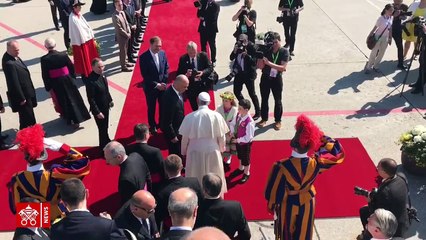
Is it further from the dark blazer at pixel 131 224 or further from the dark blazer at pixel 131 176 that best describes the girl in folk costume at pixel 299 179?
the dark blazer at pixel 131 224

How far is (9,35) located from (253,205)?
10.5 meters

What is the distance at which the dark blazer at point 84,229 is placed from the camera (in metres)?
5.01

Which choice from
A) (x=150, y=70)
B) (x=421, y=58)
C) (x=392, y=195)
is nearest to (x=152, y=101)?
(x=150, y=70)

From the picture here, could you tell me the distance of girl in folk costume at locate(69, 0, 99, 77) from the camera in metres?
11.1

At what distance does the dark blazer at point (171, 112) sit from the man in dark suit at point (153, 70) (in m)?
1.36

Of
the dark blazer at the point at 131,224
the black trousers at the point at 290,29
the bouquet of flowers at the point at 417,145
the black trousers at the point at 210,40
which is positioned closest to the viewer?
the dark blazer at the point at 131,224

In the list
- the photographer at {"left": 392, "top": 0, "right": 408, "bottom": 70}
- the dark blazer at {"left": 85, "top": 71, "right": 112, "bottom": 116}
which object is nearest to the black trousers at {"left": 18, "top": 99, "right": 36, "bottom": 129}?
the dark blazer at {"left": 85, "top": 71, "right": 112, "bottom": 116}

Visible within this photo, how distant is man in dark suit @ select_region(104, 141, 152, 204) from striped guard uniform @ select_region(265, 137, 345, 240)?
5.63 feet

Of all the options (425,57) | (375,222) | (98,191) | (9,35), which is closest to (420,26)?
(425,57)

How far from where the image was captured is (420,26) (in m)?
10.6

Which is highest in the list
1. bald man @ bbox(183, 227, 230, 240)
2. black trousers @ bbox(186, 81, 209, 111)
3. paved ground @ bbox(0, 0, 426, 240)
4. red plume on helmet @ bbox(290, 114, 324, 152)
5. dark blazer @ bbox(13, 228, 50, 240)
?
bald man @ bbox(183, 227, 230, 240)

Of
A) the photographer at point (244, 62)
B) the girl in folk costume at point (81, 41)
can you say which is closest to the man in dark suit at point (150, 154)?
the photographer at point (244, 62)

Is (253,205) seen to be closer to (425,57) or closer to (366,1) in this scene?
(425,57)

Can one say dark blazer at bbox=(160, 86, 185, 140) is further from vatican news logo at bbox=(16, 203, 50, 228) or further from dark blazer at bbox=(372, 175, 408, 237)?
dark blazer at bbox=(372, 175, 408, 237)
